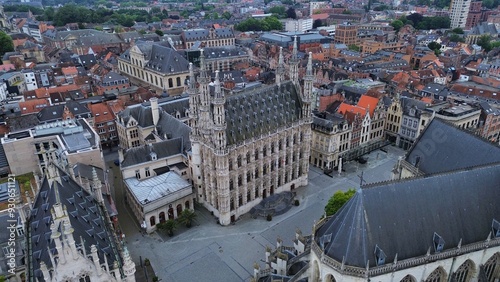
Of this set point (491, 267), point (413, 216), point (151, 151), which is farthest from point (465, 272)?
point (151, 151)

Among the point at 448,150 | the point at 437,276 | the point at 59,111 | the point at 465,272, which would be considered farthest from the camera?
the point at 59,111

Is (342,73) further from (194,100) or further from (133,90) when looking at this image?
(194,100)

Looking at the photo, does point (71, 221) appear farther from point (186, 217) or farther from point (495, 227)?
point (495, 227)

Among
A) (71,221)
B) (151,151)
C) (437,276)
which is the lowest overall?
(437,276)

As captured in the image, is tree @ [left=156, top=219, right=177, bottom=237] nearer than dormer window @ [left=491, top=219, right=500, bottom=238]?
No

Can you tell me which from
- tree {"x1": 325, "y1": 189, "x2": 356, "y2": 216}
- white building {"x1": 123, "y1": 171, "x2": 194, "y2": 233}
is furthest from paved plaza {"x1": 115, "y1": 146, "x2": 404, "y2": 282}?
tree {"x1": 325, "y1": 189, "x2": 356, "y2": 216}

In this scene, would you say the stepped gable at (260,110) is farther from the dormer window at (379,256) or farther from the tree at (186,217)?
the dormer window at (379,256)

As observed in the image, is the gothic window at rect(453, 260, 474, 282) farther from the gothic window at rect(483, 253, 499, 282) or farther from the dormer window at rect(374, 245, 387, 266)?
the dormer window at rect(374, 245, 387, 266)
